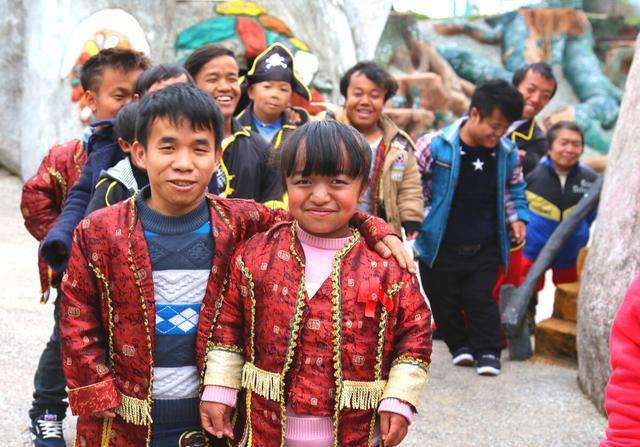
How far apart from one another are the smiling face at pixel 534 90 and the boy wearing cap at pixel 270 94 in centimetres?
198

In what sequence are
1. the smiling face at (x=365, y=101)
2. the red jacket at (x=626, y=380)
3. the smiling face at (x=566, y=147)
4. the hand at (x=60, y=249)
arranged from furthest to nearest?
1. the smiling face at (x=566, y=147)
2. the smiling face at (x=365, y=101)
3. the hand at (x=60, y=249)
4. the red jacket at (x=626, y=380)

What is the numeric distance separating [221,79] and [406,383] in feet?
5.91

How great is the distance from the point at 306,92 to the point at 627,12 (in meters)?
22.3

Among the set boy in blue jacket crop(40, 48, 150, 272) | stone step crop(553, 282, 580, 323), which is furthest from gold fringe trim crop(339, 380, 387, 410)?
stone step crop(553, 282, 580, 323)

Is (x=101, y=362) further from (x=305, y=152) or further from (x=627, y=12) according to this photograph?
(x=627, y=12)

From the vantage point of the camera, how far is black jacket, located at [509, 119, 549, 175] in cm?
529

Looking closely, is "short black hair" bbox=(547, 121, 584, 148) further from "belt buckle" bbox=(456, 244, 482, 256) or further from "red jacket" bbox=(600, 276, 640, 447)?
"red jacket" bbox=(600, 276, 640, 447)

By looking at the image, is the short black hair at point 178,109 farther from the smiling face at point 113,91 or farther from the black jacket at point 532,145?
the black jacket at point 532,145

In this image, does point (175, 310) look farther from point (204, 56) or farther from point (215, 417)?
point (204, 56)

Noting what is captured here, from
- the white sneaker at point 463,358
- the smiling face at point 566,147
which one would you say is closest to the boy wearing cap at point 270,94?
the white sneaker at point 463,358

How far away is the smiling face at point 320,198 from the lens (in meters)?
2.00

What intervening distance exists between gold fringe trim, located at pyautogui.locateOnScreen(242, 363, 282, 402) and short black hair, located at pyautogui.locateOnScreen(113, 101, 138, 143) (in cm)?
81

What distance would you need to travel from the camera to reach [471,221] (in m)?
4.46

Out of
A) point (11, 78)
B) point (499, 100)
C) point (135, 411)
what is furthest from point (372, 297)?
point (11, 78)
